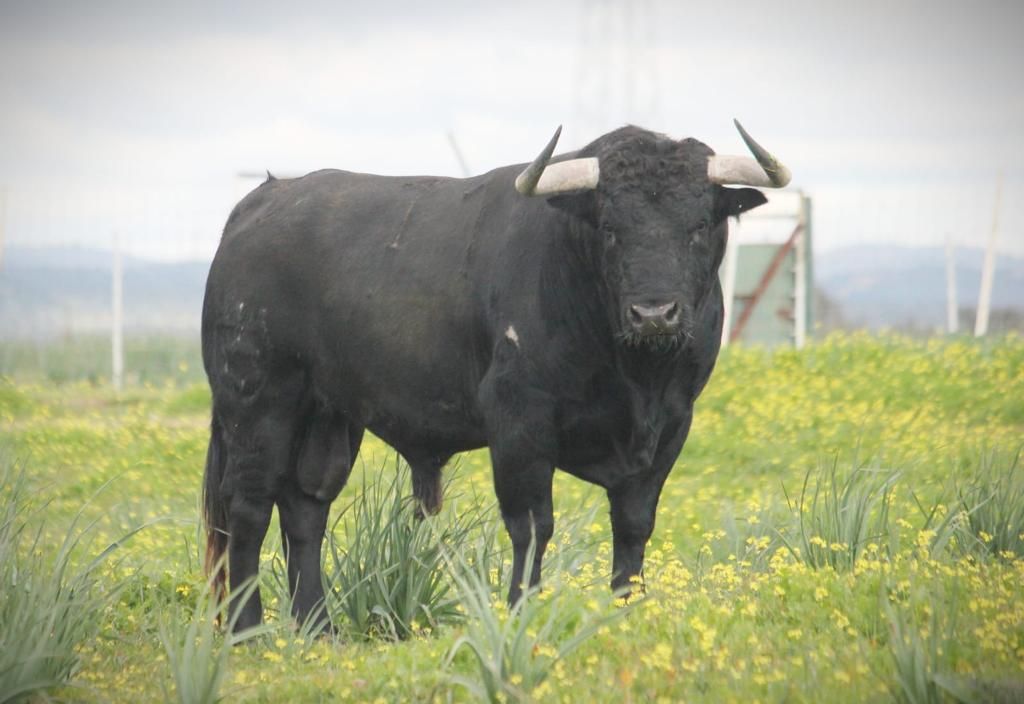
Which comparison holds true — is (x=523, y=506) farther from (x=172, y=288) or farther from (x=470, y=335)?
(x=172, y=288)

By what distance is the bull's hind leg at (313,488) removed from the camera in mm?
7770

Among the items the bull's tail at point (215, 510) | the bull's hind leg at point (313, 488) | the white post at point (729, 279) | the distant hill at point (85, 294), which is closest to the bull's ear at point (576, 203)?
the bull's hind leg at point (313, 488)

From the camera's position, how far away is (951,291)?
2222 cm

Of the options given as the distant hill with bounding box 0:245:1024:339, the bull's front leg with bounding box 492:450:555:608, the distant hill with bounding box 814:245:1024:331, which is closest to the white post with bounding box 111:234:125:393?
the distant hill with bounding box 0:245:1024:339

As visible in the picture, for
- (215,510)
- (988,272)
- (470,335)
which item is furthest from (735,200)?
(988,272)

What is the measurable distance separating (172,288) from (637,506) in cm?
2082

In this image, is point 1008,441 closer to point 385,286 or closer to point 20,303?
point 385,286

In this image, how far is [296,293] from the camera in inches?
298

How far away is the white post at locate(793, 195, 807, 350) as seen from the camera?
60.7ft

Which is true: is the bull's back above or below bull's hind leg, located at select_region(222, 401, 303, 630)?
above

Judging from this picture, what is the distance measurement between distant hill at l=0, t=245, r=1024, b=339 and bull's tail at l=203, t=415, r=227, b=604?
14653 mm

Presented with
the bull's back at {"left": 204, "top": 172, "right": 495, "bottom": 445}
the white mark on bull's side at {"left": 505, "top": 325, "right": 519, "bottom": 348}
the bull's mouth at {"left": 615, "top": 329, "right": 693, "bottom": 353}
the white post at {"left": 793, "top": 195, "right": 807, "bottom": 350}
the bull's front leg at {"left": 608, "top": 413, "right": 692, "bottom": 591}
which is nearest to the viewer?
the bull's mouth at {"left": 615, "top": 329, "right": 693, "bottom": 353}

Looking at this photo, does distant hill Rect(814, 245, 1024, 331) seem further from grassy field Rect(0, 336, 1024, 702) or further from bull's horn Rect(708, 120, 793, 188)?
bull's horn Rect(708, 120, 793, 188)

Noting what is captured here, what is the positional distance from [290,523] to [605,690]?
118 inches
